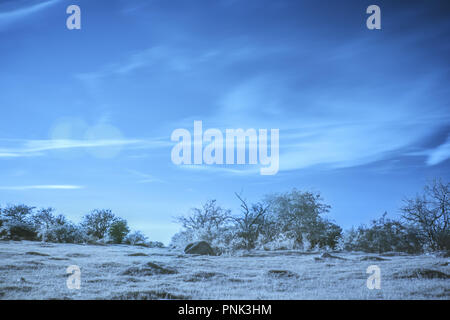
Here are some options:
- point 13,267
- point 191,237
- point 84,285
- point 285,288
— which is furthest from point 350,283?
point 191,237

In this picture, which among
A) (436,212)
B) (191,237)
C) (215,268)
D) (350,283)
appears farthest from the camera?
(191,237)

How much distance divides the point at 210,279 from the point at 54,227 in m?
10.4

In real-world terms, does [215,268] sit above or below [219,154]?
below

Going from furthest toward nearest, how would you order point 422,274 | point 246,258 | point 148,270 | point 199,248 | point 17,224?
point 17,224 < point 199,248 < point 246,258 < point 148,270 < point 422,274

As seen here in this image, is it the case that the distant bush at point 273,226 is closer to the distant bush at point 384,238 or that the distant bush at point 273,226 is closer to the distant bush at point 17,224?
the distant bush at point 384,238

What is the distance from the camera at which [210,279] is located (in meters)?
7.70

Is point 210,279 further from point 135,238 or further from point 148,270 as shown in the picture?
point 135,238

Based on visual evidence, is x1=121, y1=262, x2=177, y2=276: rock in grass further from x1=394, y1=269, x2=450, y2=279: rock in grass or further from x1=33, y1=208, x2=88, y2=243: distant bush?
x1=33, y1=208, x2=88, y2=243: distant bush

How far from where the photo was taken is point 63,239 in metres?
15.4

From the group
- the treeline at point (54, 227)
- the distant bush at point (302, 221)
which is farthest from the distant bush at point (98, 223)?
the distant bush at point (302, 221)

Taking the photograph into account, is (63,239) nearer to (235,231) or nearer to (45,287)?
(235,231)

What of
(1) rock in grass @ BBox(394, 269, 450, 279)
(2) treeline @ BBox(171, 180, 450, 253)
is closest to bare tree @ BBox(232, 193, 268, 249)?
(2) treeline @ BBox(171, 180, 450, 253)

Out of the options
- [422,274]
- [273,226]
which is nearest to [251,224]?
[273,226]
